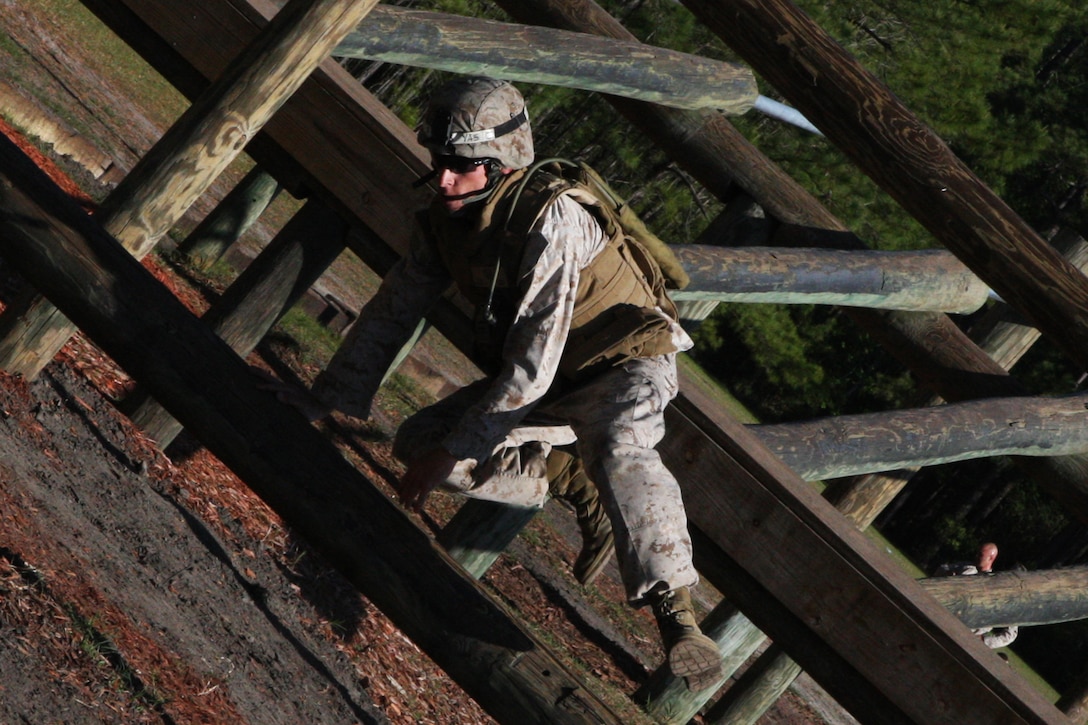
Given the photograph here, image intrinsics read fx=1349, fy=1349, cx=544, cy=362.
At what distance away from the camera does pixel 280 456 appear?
3.16 m

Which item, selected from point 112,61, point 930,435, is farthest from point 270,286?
point 112,61

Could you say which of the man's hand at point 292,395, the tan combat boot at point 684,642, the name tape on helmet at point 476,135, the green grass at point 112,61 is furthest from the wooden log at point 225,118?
the green grass at point 112,61

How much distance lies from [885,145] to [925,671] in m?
1.94

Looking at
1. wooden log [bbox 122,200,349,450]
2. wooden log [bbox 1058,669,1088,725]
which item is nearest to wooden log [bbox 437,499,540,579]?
wooden log [bbox 122,200,349,450]

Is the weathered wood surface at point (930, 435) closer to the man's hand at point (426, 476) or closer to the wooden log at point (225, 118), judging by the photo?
the man's hand at point (426, 476)

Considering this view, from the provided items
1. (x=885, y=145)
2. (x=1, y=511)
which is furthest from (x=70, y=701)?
→ (x=885, y=145)

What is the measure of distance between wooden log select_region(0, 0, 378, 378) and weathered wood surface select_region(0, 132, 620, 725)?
139 cm

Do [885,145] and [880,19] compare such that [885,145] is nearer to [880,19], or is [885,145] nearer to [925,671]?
[925,671]

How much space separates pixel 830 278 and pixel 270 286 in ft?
8.76

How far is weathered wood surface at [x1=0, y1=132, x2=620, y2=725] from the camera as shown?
9.98 ft

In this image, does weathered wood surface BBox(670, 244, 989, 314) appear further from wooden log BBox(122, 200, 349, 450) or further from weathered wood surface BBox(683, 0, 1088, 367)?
wooden log BBox(122, 200, 349, 450)

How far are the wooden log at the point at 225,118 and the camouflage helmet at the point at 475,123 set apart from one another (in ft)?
2.87

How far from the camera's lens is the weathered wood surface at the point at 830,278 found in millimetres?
5848

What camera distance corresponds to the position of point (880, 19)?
24312 mm
